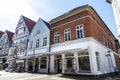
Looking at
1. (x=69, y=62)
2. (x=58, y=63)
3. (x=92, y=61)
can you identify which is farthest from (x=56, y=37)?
(x=92, y=61)

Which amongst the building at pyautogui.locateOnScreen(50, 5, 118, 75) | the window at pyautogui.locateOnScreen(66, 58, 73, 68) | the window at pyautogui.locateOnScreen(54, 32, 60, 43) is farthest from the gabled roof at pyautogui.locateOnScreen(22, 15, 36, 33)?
the window at pyautogui.locateOnScreen(66, 58, 73, 68)

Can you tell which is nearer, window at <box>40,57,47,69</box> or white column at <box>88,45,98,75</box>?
white column at <box>88,45,98,75</box>

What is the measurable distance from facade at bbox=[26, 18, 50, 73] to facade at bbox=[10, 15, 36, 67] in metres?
2.19

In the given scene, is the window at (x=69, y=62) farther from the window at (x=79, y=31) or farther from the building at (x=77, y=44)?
the window at (x=79, y=31)

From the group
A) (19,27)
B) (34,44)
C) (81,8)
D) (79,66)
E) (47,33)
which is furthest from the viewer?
(19,27)

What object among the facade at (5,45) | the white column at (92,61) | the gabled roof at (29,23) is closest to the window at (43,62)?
the white column at (92,61)

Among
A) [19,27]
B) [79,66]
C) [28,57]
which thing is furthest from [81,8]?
[19,27]

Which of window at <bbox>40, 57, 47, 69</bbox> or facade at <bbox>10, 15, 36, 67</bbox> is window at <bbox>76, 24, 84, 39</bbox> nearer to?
window at <bbox>40, 57, 47, 69</bbox>

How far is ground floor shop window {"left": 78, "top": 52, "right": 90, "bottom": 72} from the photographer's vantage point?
47.8 feet

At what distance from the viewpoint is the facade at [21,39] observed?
26.1 m

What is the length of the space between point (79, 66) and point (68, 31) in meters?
5.74

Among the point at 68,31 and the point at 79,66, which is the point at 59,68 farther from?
the point at 68,31

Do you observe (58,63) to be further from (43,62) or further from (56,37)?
(56,37)

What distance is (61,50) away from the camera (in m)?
17.4
